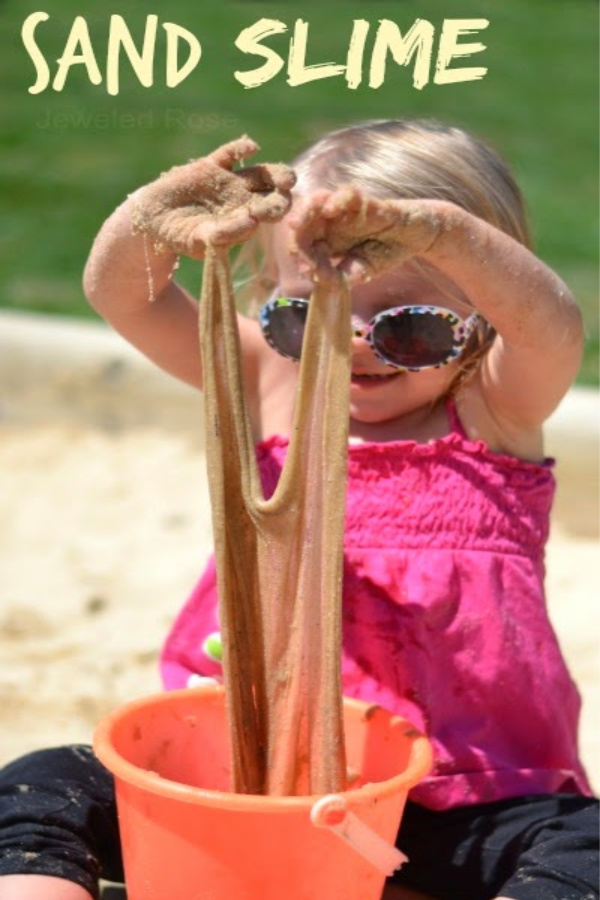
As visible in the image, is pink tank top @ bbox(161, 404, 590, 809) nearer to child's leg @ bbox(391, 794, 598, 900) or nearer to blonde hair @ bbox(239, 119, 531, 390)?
child's leg @ bbox(391, 794, 598, 900)

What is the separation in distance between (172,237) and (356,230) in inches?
7.9

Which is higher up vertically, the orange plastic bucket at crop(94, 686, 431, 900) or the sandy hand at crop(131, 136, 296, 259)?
the sandy hand at crop(131, 136, 296, 259)

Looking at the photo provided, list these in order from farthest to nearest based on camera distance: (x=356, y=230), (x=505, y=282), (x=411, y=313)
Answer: (x=411, y=313) → (x=505, y=282) → (x=356, y=230)

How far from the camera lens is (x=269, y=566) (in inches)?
54.9

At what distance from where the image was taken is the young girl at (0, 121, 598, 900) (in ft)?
5.32

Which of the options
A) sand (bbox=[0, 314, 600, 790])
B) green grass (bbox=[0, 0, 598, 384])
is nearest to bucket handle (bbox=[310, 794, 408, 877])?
sand (bbox=[0, 314, 600, 790])

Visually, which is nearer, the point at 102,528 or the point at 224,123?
the point at 102,528

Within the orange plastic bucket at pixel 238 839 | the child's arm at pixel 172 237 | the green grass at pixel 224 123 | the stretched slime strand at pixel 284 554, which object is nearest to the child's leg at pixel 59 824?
the orange plastic bucket at pixel 238 839

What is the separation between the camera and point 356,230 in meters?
1.31

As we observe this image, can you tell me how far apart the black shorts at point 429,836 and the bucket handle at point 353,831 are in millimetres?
244

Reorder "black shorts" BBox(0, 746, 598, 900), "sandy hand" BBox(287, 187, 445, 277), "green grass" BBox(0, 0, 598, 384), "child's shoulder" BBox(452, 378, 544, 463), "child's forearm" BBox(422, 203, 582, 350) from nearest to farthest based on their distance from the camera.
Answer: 1. "sandy hand" BBox(287, 187, 445, 277)
2. "child's forearm" BBox(422, 203, 582, 350)
3. "black shorts" BBox(0, 746, 598, 900)
4. "child's shoulder" BBox(452, 378, 544, 463)
5. "green grass" BBox(0, 0, 598, 384)

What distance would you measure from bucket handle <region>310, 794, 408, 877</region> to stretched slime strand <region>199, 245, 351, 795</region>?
0.09 m

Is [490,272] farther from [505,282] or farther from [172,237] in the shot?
[172,237]

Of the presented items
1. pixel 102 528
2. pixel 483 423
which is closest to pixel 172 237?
pixel 483 423
